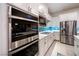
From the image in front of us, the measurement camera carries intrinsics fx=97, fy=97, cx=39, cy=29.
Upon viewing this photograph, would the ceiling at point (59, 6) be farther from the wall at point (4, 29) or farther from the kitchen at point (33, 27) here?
the wall at point (4, 29)

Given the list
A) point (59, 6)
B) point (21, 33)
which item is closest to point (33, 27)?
point (21, 33)

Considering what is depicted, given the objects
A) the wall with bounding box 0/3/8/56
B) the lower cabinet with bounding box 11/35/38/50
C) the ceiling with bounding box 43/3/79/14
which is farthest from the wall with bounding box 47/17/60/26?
the wall with bounding box 0/3/8/56

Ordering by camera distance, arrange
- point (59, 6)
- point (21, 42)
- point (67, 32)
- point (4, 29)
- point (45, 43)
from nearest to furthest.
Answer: point (4, 29)
point (21, 42)
point (59, 6)
point (67, 32)
point (45, 43)

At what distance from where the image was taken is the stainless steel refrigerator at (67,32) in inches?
55.4

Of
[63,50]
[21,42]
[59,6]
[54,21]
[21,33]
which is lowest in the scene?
[63,50]

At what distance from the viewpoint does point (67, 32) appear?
1466mm

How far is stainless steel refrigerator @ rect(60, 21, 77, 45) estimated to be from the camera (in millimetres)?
1407

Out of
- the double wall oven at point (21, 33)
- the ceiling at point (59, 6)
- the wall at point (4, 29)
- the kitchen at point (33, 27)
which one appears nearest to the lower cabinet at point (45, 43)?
the kitchen at point (33, 27)

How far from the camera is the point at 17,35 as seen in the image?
1.05 metres

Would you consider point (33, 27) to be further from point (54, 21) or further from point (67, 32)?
point (67, 32)

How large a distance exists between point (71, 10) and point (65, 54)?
0.63 m

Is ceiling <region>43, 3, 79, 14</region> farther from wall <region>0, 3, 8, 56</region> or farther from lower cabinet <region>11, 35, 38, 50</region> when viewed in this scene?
wall <region>0, 3, 8, 56</region>

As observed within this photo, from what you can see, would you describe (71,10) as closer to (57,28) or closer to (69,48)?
(57,28)

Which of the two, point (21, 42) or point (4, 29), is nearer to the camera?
point (4, 29)
